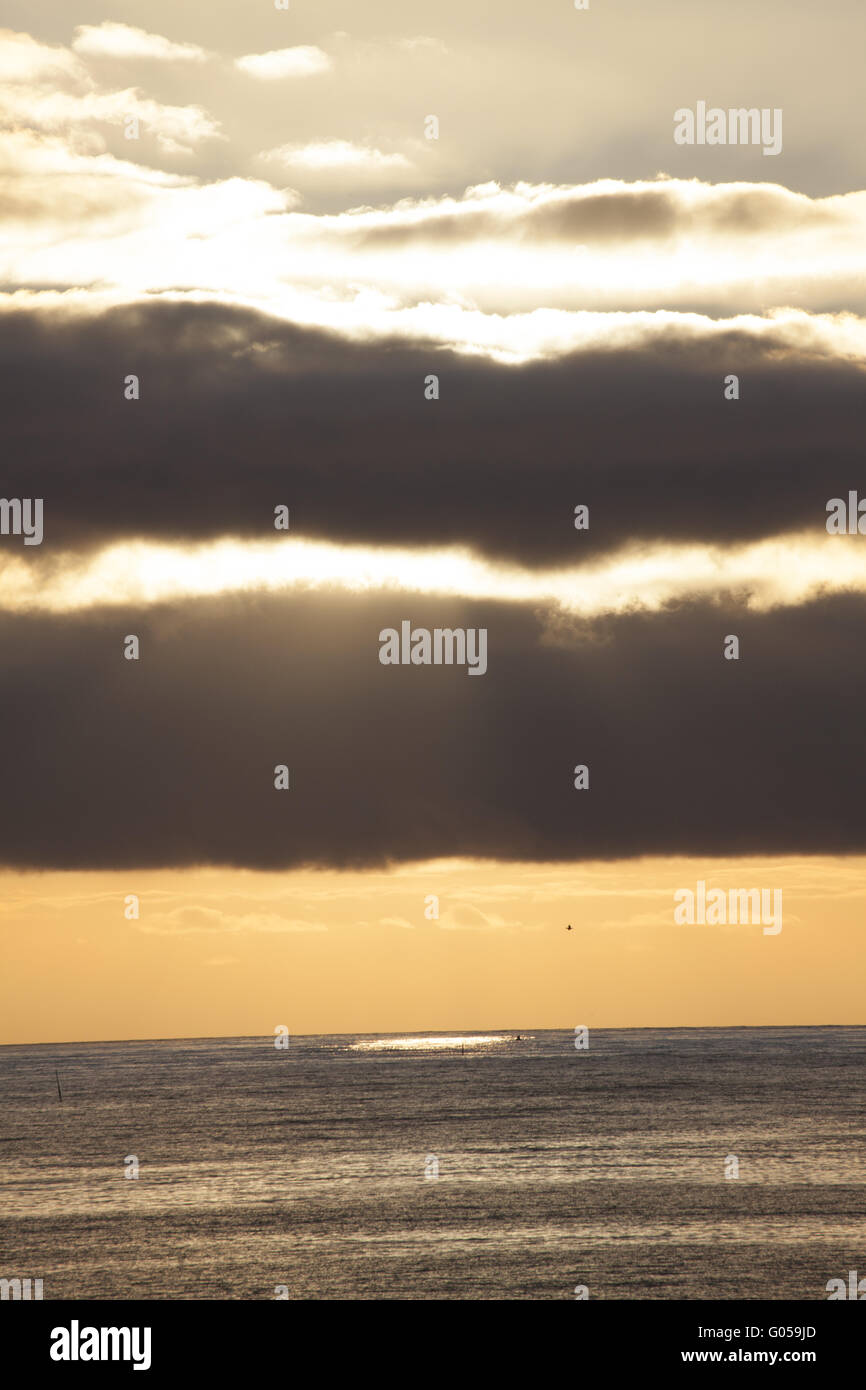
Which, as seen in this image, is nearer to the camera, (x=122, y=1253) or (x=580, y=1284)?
(x=580, y=1284)

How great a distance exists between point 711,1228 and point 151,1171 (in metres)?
61.5

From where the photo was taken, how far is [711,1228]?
89375 mm
